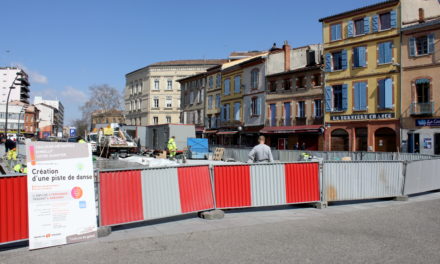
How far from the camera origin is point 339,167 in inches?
386

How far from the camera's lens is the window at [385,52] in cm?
3097

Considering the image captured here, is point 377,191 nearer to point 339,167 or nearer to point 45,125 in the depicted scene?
point 339,167

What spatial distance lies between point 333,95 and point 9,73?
350ft

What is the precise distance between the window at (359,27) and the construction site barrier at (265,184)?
27.0 m

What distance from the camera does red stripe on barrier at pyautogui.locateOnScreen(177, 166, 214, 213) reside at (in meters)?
8.02

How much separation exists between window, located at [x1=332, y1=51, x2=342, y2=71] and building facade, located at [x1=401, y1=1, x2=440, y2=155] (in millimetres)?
5621

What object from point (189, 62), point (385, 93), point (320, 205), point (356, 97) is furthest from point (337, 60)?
point (189, 62)

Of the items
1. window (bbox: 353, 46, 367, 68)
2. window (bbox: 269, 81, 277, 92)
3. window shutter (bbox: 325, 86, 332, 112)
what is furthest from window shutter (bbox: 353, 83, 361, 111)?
window (bbox: 269, 81, 277, 92)

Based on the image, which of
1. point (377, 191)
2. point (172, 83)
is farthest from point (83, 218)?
point (172, 83)

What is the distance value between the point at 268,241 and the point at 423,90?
27411 mm

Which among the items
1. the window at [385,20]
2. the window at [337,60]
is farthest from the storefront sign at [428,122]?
the window at [337,60]

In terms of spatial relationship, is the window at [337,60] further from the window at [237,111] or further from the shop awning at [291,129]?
the window at [237,111]

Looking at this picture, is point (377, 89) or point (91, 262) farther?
point (377, 89)

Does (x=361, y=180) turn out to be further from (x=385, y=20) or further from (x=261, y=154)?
(x=385, y=20)
